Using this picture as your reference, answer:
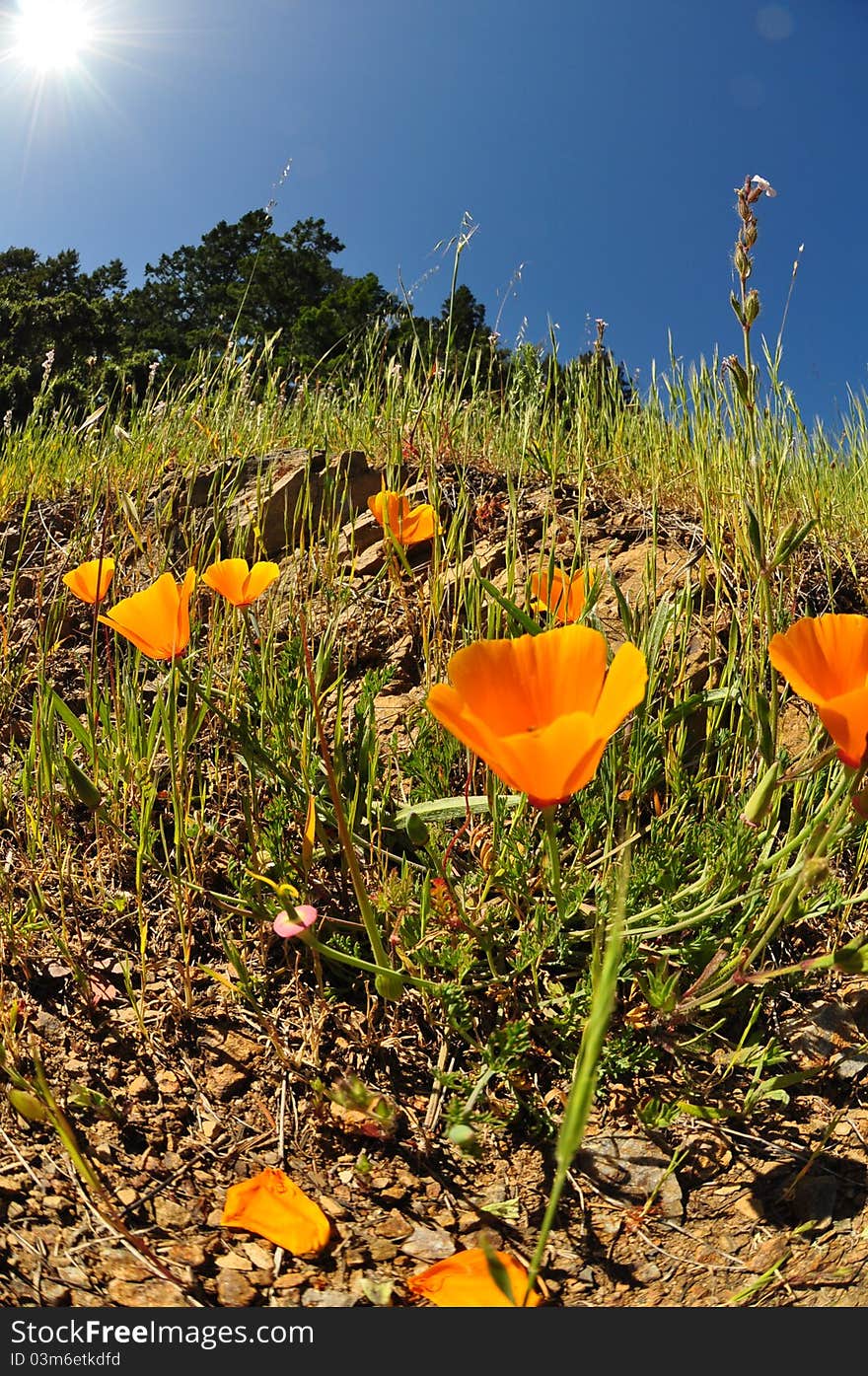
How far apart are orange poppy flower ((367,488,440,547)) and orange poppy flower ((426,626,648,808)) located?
952 mm

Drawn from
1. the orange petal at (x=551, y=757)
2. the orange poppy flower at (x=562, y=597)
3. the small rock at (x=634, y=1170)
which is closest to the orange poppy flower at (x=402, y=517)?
the orange poppy flower at (x=562, y=597)

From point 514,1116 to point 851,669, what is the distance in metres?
0.77

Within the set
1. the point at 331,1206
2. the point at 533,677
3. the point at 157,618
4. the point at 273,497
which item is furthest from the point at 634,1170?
the point at 273,497

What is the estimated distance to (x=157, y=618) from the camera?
1242mm

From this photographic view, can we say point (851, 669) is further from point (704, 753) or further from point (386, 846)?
point (386, 846)

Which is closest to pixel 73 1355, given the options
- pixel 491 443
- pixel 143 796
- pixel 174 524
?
pixel 143 796

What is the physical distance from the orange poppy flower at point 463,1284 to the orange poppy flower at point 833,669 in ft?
2.22

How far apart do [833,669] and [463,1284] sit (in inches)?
31.4

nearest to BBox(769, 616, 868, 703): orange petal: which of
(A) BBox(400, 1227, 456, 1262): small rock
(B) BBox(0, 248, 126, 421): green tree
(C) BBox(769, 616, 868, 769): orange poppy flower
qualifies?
Result: (C) BBox(769, 616, 868, 769): orange poppy flower

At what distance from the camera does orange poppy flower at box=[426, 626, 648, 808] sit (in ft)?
2.64

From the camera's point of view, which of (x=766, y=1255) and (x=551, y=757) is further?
(x=766, y=1255)

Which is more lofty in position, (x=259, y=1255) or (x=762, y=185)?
(x=762, y=185)

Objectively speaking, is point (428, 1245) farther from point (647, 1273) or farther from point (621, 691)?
point (621, 691)

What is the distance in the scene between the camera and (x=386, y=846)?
1542 mm
